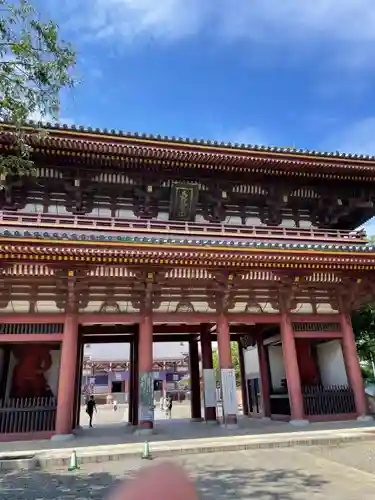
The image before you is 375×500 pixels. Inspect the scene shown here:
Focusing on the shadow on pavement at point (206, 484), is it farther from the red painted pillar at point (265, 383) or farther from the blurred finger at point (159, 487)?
the red painted pillar at point (265, 383)

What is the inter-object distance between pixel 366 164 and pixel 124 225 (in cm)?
1019

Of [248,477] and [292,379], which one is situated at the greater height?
[292,379]

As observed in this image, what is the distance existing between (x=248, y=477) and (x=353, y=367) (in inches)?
336

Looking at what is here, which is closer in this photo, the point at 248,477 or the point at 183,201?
the point at 248,477

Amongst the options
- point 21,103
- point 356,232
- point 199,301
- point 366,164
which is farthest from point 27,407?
point 366,164

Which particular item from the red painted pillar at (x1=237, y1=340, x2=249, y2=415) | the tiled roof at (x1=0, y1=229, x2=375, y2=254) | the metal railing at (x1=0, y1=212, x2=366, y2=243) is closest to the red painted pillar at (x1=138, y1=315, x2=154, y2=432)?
the tiled roof at (x1=0, y1=229, x2=375, y2=254)

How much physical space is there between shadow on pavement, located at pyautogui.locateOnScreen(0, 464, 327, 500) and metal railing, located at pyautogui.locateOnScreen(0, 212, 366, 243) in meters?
7.71

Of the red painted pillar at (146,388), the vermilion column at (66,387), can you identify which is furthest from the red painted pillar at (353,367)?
the vermilion column at (66,387)

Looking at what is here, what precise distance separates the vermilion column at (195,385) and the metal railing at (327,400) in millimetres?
6010

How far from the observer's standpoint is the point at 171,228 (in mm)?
14672

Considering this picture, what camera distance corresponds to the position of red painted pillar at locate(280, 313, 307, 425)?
42.2 ft

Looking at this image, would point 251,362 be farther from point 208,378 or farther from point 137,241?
point 137,241

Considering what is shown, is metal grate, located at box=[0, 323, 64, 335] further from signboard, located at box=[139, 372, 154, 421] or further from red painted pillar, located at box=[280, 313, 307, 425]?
red painted pillar, located at box=[280, 313, 307, 425]

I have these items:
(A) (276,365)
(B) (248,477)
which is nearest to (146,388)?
(B) (248,477)
